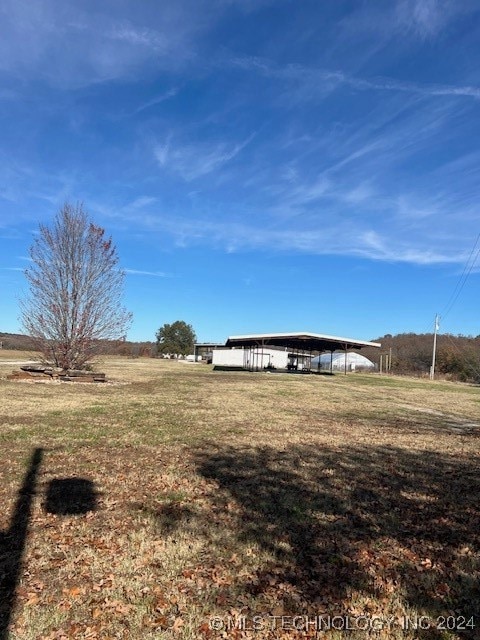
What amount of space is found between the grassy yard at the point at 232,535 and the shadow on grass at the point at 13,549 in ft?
0.05

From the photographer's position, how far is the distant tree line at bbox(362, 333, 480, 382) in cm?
5344

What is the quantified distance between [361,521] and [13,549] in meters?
3.39

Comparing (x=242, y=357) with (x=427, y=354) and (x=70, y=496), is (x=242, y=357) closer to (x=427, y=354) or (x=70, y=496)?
(x=427, y=354)

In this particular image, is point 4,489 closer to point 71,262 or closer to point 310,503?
point 310,503

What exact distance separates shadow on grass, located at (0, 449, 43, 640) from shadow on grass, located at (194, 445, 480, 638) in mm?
1735

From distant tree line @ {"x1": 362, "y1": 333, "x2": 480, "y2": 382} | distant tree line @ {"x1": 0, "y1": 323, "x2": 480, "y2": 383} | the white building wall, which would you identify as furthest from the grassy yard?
the white building wall

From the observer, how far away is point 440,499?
18.0ft

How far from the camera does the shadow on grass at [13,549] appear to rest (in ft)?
9.91

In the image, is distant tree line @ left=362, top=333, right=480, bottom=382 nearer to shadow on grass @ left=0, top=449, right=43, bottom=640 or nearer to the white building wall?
the white building wall

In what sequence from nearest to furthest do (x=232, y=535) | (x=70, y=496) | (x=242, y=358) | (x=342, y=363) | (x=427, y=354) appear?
1. (x=232, y=535)
2. (x=70, y=496)
3. (x=242, y=358)
4. (x=342, y=363)
5. (x=427, y=354)

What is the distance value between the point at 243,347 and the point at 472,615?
5206cm

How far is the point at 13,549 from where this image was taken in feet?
12.6

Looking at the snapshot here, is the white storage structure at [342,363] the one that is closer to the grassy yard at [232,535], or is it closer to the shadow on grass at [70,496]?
the grassy yard at [232,535]

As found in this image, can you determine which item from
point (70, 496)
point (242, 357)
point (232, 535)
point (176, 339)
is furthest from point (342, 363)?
point (232, 535)
